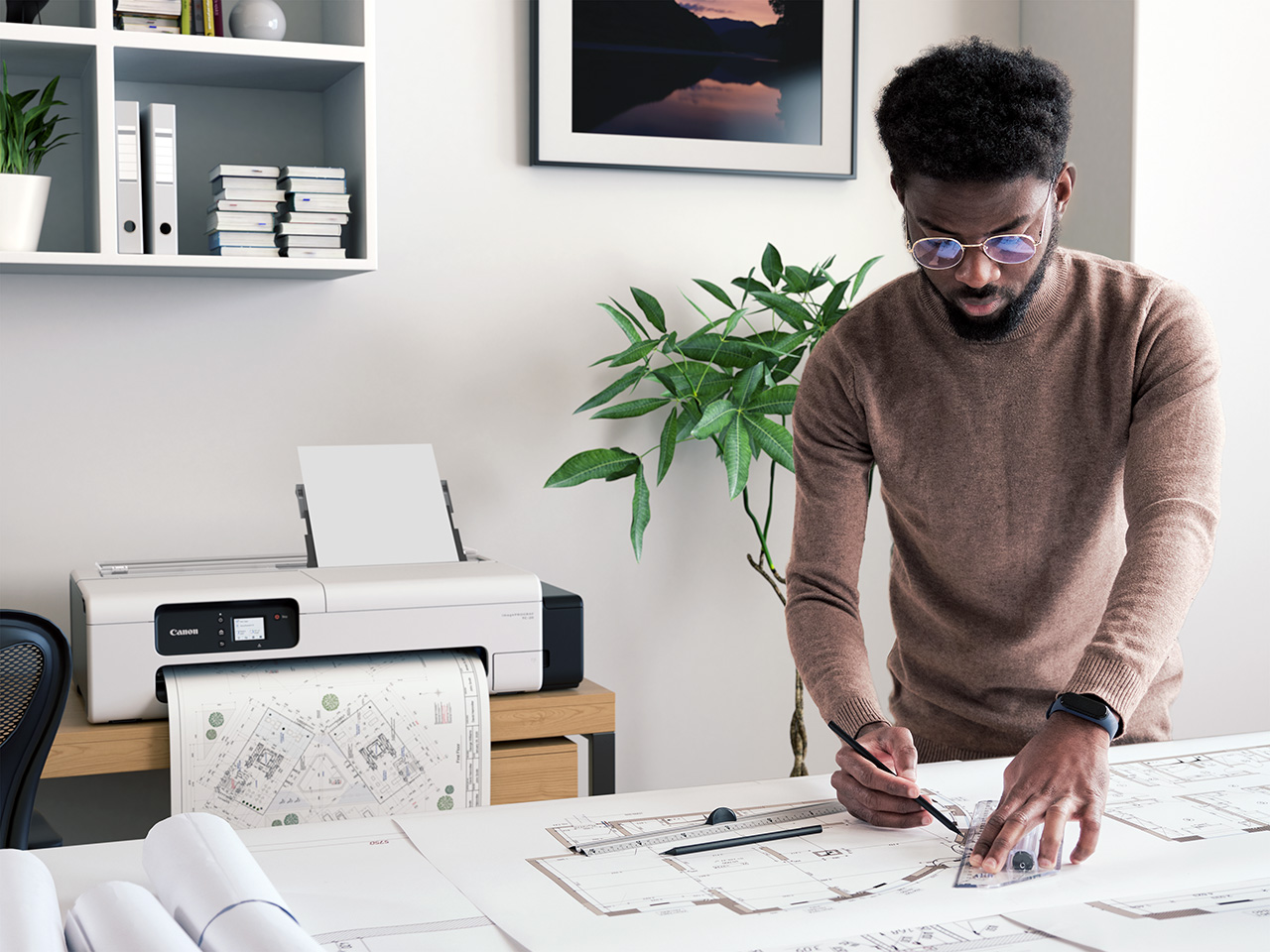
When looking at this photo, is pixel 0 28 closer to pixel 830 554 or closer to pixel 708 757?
pixel 830 554

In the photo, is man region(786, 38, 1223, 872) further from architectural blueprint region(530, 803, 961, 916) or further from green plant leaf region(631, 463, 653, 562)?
green plant leaf region(631, 463, 653, 562)

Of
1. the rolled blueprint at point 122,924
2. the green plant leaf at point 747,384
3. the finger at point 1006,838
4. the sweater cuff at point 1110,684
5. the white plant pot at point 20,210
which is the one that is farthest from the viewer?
the green plant leaf at point 747,384

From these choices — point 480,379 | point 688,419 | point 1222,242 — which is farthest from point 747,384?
point 1222,242

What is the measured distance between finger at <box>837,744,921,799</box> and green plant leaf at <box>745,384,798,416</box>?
1.42 m

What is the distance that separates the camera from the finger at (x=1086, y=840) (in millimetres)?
1069

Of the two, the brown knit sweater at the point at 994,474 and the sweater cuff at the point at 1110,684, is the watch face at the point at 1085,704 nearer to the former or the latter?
the sweater cuff at the point at 1110,684

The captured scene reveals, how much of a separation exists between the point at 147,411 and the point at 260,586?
64 centimetres

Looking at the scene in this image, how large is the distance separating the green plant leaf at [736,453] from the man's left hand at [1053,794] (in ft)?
4.54

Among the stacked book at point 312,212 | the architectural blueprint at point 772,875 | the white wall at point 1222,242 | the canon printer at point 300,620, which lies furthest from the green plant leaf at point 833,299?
the architectural blueprint at point 772,875

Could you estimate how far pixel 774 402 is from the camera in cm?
258

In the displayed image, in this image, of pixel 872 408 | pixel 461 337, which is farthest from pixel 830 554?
pixel 461 337

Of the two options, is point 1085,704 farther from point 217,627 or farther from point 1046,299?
point 217,627

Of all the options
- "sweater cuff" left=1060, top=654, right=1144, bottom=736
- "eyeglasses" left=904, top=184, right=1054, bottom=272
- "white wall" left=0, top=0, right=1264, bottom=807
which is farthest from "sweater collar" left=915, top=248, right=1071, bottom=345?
"white wall" left=0, top=0, right=1264, bottom=807

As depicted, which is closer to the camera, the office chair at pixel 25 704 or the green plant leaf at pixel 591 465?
the office chair at pixel 25 704
